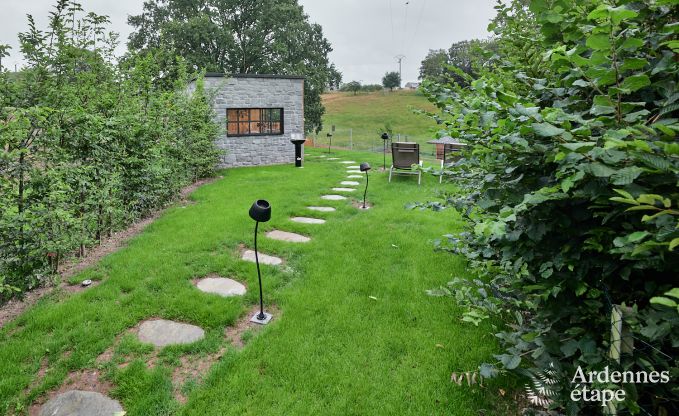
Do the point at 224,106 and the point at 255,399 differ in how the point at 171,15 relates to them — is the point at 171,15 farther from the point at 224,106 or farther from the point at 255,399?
the point at 255,399

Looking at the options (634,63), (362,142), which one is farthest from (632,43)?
(362,142)

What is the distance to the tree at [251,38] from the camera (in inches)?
808

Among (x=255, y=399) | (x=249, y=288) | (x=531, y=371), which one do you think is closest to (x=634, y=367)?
(x=531, y=371)

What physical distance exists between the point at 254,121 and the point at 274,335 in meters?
10.6

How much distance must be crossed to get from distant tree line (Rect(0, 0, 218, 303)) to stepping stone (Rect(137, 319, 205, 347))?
2.89ft

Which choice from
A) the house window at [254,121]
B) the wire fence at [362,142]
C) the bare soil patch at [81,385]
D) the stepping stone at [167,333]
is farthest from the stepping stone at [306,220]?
the house window at [254,121]

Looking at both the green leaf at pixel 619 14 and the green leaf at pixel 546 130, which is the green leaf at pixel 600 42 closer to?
the green leaf at pixel 619 14

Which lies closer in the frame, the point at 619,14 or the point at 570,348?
the point at 619,14

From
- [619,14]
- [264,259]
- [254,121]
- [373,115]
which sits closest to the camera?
[619,14]

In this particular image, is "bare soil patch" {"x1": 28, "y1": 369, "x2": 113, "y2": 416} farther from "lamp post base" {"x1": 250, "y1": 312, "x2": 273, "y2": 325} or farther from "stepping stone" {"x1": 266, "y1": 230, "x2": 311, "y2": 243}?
"stepping stone" {"x1": 266, "y1": 230, "x2": 311, "y2": 243}

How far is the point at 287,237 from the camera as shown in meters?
4.84

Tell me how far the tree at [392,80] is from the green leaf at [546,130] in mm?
59987

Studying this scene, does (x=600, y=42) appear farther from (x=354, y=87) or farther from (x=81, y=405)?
(x=354, y=87)

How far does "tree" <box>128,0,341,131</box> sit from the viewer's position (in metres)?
20.5
